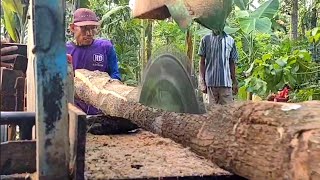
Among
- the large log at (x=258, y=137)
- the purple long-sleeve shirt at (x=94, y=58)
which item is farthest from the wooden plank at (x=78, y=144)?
the purple long-sleeve shirt at (x=94, y=58)

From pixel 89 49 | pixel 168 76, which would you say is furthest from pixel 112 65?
pixel 168 76

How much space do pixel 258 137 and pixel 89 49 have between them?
11.1 feet

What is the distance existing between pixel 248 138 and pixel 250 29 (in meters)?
5.67

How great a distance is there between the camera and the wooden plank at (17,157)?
1733mm

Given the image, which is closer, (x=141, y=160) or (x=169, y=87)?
(x=141, y=160)

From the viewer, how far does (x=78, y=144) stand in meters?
1.75

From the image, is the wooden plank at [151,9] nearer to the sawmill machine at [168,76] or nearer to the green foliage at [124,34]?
the sawmill machine at [168,76]

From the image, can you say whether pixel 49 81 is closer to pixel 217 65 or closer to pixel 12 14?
pixel 217 65

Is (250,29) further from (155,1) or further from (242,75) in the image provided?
(155,1)

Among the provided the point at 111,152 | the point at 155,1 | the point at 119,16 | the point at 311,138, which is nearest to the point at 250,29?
the point at 119,16

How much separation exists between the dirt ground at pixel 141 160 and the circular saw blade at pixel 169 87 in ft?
2.32

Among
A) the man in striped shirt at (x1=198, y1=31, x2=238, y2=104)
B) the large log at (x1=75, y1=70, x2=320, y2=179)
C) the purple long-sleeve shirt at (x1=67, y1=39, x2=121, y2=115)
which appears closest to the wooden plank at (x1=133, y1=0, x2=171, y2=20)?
the large log at (x1=75, y1=70, x2=320, y2=179)

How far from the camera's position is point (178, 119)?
316 cm

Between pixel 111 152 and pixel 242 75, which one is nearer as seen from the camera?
pixel 111 152
